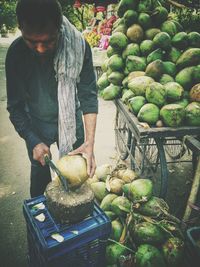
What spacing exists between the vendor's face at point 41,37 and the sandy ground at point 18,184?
6.24ft

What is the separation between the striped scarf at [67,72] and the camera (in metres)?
2.14

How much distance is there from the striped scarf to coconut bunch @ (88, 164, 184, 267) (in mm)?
746

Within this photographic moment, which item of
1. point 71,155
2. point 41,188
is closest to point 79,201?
point 71,155

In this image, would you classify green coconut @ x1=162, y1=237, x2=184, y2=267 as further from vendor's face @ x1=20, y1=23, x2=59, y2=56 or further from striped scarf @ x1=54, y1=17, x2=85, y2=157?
vendor's face @ x1=20, y1=23, x2=59, y2=56

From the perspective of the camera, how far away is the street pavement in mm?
2734

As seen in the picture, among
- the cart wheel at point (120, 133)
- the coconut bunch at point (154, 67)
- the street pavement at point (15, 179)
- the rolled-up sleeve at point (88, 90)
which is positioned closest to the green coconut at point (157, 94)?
the coconut bunch at point (154, 67)

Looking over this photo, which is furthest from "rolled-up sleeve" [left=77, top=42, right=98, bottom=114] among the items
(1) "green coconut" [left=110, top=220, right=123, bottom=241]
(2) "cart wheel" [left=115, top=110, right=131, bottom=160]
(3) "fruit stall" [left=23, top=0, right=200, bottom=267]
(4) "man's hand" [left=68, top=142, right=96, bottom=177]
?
(2) "cart wheel" [left=115, top=110, right=131, bottom=160]

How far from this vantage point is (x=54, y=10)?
68.2 inches

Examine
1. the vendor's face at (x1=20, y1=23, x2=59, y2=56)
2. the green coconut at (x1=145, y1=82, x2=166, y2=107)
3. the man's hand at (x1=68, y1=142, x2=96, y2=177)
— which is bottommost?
the man's hand at (x1=68, y1=142, x2=96, y2=177)

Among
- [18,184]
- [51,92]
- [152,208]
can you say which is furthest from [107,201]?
[18,184]

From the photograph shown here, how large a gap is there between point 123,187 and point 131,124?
63cm

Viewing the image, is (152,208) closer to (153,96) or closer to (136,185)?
(136,185)

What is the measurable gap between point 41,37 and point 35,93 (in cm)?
58

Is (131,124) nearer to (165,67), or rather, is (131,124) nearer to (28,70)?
(165,67)
